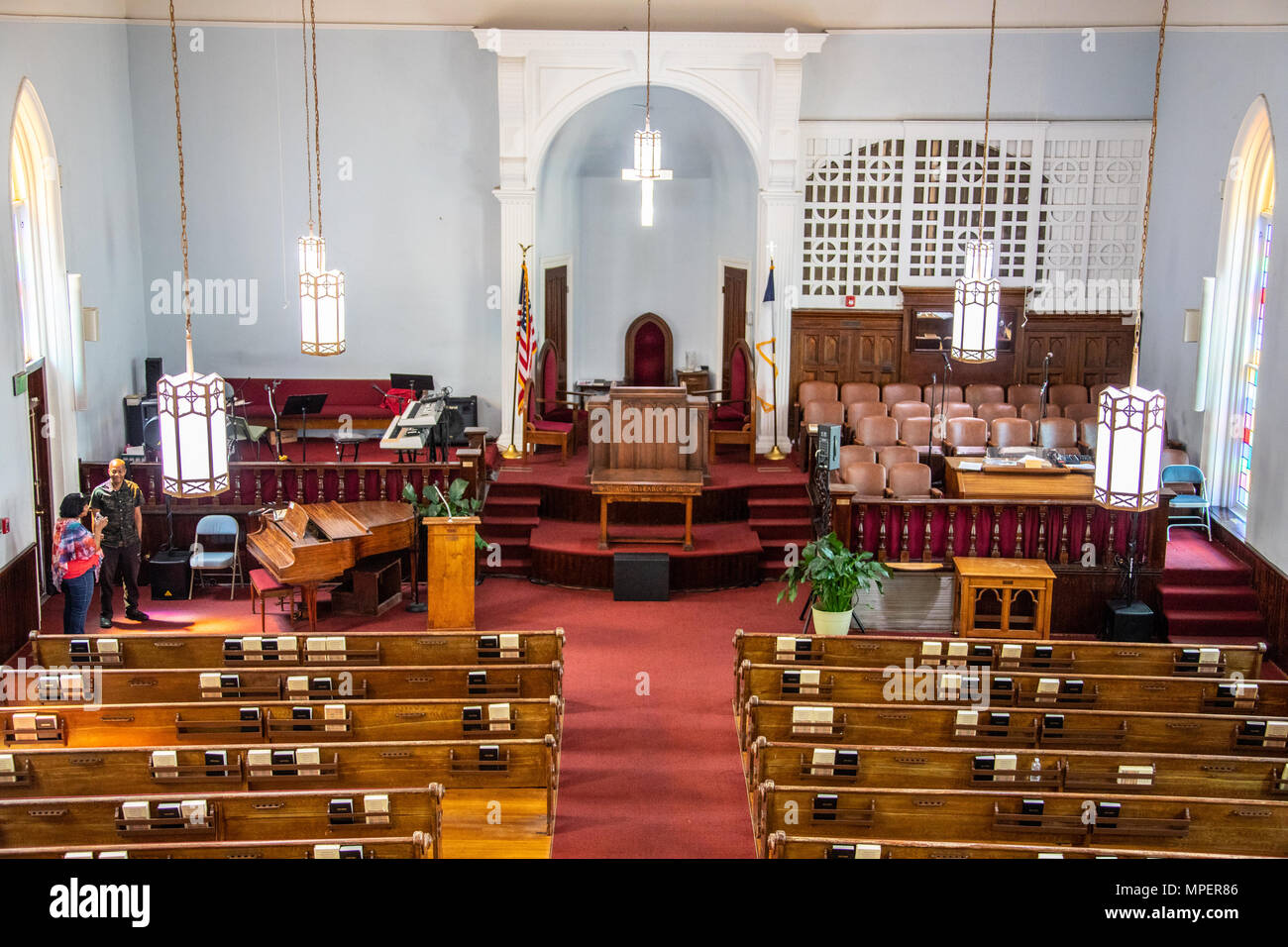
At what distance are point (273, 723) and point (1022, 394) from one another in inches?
451

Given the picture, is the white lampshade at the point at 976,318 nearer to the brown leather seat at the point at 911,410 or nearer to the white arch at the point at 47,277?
the brown leather seat at the point at 911,410

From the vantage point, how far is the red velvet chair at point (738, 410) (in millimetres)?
16297

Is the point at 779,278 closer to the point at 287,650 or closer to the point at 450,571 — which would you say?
the point at 450,571

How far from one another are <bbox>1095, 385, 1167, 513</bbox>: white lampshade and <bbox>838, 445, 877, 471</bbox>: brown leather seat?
4457 mm

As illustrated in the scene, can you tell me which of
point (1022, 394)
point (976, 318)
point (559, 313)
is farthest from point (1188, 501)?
point (559, 313)

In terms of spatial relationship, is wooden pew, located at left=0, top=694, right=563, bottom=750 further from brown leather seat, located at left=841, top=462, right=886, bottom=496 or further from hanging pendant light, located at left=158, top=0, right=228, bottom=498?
brown leather seat, located at left=841, top=462, right=886, bottom=496

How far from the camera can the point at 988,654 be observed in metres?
9.86

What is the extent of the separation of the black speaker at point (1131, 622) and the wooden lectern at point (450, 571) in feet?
19.5

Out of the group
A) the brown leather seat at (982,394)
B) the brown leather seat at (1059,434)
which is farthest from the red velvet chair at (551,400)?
the brown leather seat at (1059,434)

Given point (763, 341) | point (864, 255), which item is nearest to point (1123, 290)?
point (864, 255)

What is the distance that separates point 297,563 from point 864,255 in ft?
29.1

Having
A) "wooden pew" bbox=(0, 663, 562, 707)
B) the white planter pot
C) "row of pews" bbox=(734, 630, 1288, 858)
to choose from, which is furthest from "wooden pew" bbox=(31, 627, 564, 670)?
the white planter pot

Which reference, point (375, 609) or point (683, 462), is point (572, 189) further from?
point (375, 609)

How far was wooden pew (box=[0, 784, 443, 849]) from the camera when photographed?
7125mm
